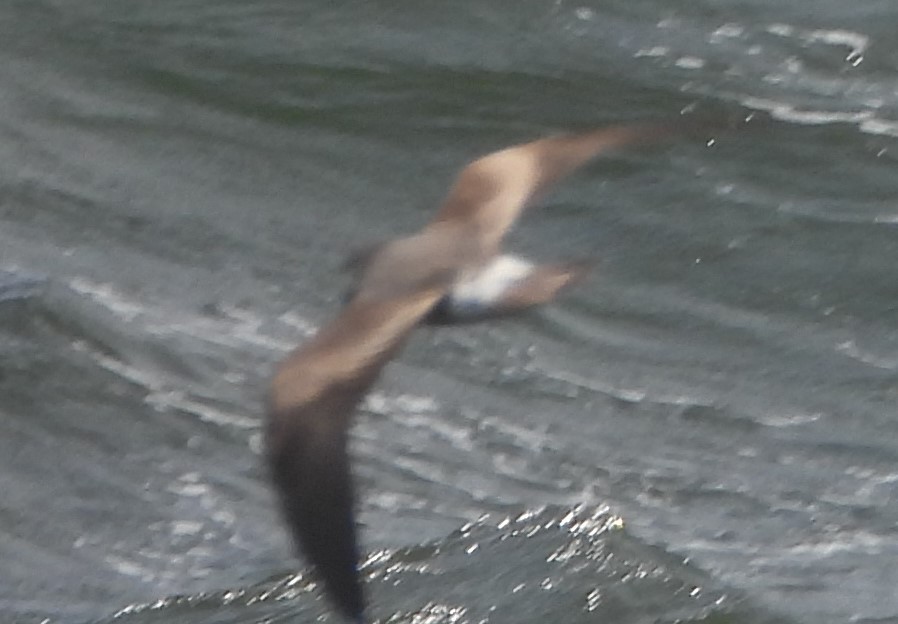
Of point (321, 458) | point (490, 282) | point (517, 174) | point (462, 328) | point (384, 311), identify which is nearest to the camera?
point (321, 458)

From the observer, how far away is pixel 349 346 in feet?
11.1

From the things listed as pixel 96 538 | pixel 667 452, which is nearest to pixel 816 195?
pixel 667 452

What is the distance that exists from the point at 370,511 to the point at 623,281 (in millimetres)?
1739

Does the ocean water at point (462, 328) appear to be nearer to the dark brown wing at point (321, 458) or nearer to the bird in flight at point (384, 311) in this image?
the bird in flight at point (384, 311)

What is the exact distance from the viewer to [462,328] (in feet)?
23.4

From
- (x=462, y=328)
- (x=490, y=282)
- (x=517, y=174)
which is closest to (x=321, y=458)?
(x=490, y=282)

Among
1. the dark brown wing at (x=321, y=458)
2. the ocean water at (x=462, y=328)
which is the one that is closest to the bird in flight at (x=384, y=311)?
the dark brown wing at (x=321, y=458)

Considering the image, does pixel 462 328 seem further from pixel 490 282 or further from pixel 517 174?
pixel 490 282

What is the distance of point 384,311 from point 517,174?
33.5 inches

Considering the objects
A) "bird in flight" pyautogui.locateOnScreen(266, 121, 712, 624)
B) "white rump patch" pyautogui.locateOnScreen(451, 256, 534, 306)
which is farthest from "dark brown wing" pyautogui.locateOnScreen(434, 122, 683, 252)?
"white rump patch" pyautogui.locateOnScreen(451, 256, 534, 306)

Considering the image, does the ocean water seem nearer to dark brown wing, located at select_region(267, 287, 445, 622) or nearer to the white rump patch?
the white rump patch

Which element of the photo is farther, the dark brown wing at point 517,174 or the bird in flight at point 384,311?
the dark brown wing at point 517,174

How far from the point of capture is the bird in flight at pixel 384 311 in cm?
321

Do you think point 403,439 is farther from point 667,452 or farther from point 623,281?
point 623,281
